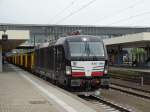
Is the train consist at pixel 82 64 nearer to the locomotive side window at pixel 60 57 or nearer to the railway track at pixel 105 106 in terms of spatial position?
the locomotive side window at pixel 60 57

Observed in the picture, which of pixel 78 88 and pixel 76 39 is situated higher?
pixel 76 39

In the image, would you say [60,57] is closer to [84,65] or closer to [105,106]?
[84,65]

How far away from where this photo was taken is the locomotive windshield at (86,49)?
1912 cm

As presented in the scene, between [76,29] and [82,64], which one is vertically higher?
[76,29]

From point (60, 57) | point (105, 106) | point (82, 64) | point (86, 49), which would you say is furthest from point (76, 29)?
point (105, 106)

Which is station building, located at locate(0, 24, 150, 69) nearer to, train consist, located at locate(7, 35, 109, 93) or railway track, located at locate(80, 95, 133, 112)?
train consist, located at locate(7, 35, 109, 93)

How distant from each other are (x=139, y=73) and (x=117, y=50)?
28.1m

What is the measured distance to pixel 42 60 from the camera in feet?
→ 90.4

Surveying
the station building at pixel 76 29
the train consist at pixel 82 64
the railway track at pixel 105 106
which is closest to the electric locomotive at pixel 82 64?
the train consist at pixel 82 64

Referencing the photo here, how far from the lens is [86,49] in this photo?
1938 cm

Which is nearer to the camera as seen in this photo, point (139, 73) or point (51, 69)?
point (51, 69)

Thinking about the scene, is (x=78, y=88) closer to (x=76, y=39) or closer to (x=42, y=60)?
(x=76, y=39)

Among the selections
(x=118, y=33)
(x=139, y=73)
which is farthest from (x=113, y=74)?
(x=118, y=33)

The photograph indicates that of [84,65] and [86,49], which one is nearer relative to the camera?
[84,65]
